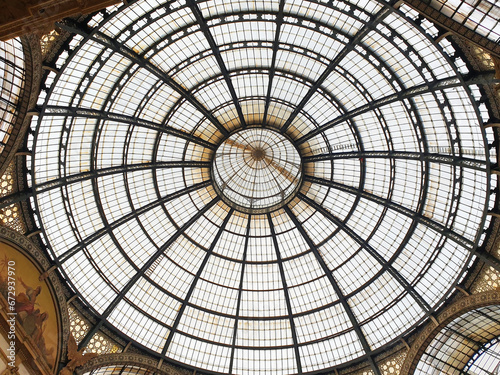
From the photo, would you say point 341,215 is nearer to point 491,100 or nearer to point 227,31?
point 491,100

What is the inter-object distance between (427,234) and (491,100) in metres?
11.1

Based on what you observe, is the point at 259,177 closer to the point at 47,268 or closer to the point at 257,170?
the point at 257,170

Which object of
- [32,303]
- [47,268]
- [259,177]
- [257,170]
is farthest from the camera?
[259,177]

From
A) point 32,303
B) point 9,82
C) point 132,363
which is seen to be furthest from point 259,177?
point 9,82

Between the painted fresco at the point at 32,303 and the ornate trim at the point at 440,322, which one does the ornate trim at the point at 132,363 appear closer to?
the painted fresco at the point at 32,303

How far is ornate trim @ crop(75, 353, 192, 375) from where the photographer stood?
24981mm

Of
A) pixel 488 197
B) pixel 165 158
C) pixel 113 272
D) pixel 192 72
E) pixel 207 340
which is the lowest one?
pixel 207 340

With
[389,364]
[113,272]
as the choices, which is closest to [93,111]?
[113,272]

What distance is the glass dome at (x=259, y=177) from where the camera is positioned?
73.3 ft

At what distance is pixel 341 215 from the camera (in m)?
31.1

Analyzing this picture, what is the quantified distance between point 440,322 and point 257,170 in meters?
17.6

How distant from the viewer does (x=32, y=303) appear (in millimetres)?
22422

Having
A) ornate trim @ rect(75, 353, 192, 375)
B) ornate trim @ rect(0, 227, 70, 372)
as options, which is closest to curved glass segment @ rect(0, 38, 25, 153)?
ornate trim @ rect(0, 227, 70, 372)

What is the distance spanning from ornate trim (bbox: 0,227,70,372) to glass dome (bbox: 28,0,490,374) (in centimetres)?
83
